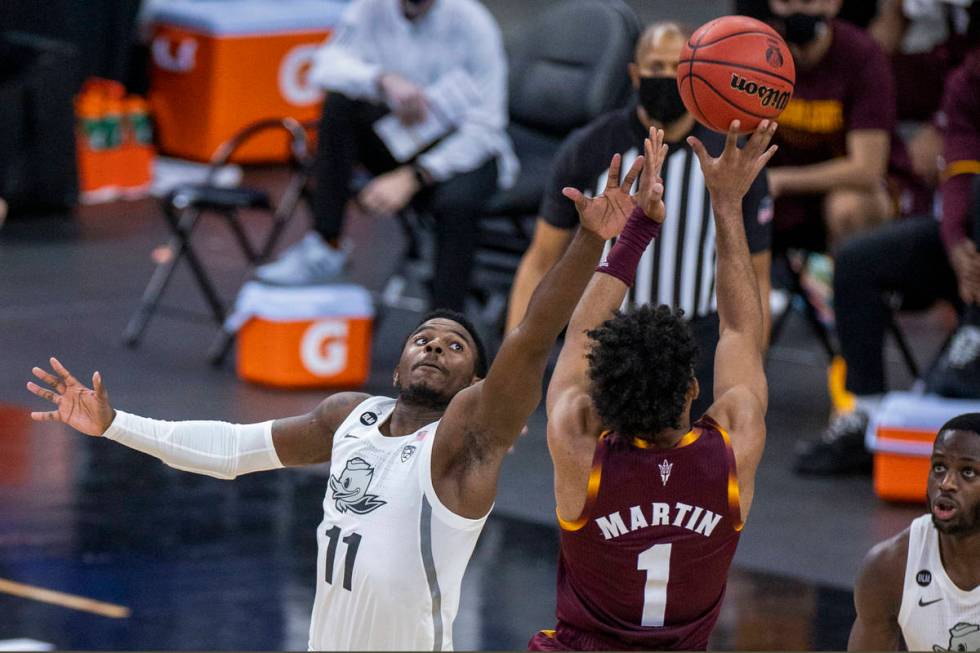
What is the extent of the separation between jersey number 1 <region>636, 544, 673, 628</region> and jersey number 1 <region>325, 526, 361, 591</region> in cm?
59

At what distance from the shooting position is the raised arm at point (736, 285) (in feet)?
12.4

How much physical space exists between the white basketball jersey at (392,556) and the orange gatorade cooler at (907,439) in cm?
339

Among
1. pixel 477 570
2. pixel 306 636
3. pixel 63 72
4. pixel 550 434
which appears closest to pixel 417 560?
pixel 550 434

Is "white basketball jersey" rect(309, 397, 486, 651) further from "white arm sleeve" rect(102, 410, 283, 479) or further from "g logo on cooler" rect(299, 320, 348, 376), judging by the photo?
"g logo on cooler" rect(299, 320, 348, 376)

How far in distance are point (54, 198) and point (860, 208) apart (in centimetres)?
542

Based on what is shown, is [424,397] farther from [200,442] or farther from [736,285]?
[736,285]

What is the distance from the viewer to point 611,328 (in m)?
3.62

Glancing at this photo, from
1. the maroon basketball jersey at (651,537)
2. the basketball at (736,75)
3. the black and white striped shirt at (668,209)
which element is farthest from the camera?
the black and white striped shirt at (668,209)

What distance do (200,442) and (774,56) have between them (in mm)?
1769

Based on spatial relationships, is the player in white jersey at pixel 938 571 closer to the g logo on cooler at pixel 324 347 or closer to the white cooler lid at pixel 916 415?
the white cooler lid at pixel 916 415

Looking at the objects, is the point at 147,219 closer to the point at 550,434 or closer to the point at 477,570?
the point at 477,570

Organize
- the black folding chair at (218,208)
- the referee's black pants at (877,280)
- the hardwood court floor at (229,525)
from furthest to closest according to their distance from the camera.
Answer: the black folding chair at (218,208) → the referee's black pants at (877,280) → the hardwood court floor at (229,525)

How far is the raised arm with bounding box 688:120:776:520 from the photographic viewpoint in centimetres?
379

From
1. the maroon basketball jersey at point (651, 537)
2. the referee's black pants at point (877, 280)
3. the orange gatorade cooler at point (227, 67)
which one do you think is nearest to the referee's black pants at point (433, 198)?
the referee's black pants at point (877, 280)
